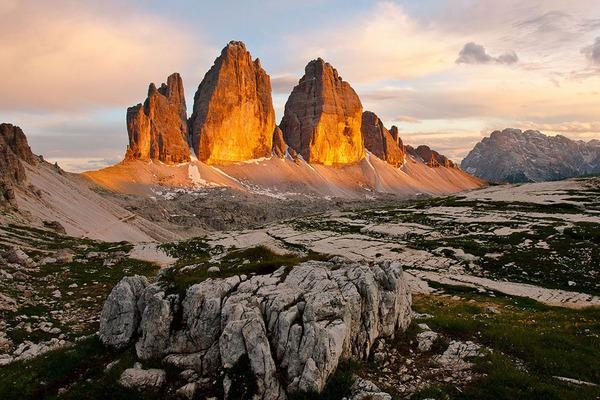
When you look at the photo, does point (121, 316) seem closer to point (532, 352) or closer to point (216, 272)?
point (216, 272)

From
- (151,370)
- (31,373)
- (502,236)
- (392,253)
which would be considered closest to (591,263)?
(502,236)

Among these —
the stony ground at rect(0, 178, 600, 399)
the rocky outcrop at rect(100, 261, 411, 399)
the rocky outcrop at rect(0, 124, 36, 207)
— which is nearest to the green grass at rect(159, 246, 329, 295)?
the stony ground at rect(0, 178, 600, 399)

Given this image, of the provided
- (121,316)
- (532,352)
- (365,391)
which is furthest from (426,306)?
(121,316)

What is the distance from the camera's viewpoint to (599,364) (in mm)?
17469

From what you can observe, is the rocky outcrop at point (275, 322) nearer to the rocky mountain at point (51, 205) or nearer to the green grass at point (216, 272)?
the green grass at point (216, 272)

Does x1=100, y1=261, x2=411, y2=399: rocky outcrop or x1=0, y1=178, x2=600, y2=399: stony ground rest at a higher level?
x1=100, y1=261, x2=411, y2=399: rocky outcrop

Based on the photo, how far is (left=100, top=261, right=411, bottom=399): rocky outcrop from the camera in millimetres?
15625

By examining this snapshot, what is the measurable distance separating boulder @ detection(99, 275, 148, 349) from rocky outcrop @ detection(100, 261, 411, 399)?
0.05 metres

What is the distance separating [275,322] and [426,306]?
660 inches

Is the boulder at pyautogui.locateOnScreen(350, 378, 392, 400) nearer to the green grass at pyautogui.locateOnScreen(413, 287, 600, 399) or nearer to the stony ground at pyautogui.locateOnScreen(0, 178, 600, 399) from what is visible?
the stony ground at pyautogui.locateOnScreen(0, 178, 600, 399)

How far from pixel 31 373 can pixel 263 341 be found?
9.72 meters

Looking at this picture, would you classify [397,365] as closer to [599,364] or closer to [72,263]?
[599,364]

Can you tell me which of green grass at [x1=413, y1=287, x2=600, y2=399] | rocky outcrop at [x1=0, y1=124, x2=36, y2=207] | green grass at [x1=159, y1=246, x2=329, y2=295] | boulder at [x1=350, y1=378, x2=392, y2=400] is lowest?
green grass at [x1=413, y1=287, x2=600, y2=399]

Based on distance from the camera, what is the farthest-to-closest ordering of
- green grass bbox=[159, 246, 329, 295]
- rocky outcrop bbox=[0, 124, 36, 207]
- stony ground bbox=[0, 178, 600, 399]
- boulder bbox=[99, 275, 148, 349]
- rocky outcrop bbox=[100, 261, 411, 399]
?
Answer: rocky outcrop bbox=[0, 124, 36, 207] → green grass bbox=[159, 246, 329, 295] → boulder bbox=[99, 275, 148, 349] → stony ground bbox=[0, 178, 600, 399] → rocky outcrop bbox=[100, 261, 411, 399]
